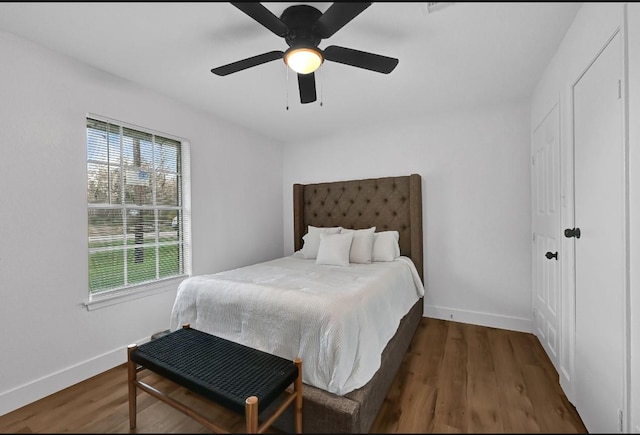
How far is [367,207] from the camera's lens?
3443 millimetres

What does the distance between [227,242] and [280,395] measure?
2.57 m

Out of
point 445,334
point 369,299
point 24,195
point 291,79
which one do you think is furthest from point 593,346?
point 24,195

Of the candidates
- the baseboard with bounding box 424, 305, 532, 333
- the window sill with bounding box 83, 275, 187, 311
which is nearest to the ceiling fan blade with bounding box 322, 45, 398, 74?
the window sill with bounding box 83, 275, 187, 311

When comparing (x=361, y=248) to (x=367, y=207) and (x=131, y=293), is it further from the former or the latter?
(x=131, y=293)

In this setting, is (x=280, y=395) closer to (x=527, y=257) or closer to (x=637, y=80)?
(x=637, y=80)

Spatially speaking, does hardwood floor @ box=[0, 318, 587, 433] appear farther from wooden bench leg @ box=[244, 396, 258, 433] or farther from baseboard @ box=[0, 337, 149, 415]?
baseboard @ box=[0, 337, 149, 415]

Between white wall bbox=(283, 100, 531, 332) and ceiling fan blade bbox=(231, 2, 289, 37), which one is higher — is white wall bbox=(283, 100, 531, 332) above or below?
below

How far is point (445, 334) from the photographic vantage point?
260 cm

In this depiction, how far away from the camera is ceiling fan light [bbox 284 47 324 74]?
1448 mm

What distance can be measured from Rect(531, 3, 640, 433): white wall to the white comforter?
33.4 inches

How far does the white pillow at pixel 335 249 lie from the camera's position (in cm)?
282

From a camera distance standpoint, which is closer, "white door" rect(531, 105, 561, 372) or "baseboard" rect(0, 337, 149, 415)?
"baseboard" rect(0, 337, 149, 415)

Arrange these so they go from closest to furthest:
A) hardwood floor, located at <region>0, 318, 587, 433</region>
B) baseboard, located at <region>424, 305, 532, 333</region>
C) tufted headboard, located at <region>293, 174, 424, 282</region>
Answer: hardwood floor, located at <region>0, 318, 587, 433</region> < baseboard, located at <region>424, 305, 532, 333</region> < tufted headboard, located at <region>293, 174, 424, 282</region>

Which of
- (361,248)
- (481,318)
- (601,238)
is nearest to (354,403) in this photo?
(601,238)
